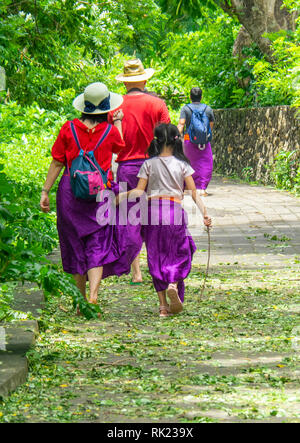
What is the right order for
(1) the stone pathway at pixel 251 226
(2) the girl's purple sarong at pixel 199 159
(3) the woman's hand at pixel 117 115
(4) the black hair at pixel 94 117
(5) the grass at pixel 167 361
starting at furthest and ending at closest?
(2) the girl's purple sarong at pixel 199 159
(1) the stone pathway at pixel 251 226
(3) the woman's hand at pixel 117 115
(4) the black hair at pixel 94 117
(5) the grass at pixel 167 361

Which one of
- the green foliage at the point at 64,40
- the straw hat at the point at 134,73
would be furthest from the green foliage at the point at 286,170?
the straw hat at the point at 134,73

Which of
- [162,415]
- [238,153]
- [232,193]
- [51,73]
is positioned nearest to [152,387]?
[162,415]

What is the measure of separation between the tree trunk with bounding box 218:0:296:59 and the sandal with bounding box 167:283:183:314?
1402 cm

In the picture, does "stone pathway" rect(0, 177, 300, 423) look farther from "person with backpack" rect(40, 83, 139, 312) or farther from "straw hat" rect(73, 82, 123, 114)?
"straw hat" rect(73, 82, 123, 114)

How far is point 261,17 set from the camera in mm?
20672

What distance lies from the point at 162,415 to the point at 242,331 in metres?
2.24

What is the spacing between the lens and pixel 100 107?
7.43m

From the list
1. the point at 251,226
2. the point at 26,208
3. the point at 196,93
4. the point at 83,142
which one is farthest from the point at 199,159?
the point at 26,208

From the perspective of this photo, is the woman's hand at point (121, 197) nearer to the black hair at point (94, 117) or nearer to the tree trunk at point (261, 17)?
the black hair at point (94, 117)

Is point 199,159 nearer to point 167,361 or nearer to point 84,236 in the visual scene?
point 84,236

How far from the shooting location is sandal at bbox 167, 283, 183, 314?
7371 millimetres

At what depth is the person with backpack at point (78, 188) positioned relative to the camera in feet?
24.1

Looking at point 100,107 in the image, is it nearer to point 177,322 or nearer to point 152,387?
point 177,322

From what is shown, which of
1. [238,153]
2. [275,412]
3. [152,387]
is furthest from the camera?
[238,153]
